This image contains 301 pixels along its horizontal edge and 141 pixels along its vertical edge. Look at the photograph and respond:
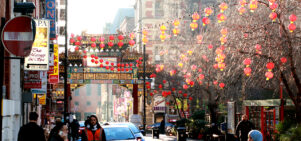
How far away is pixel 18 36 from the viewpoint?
9.42m

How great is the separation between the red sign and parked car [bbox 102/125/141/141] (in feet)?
20.9

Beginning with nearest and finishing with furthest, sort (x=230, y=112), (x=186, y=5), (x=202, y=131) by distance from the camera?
(x=230, y=112), (x=202, y=131), (x=186, y=5)

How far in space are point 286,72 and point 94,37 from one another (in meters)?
29.0

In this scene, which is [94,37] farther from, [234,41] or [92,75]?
[234,41]

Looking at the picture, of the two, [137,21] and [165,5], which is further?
[137,21]

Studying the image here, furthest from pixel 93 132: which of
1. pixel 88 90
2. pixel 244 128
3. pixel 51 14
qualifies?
pixel 88 90

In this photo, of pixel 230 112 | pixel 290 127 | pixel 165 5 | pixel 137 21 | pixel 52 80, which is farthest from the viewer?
pixel 137 21

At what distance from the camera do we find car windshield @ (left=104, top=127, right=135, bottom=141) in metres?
15.5

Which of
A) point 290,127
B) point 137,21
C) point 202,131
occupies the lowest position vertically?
point 202,131

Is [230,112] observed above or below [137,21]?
below

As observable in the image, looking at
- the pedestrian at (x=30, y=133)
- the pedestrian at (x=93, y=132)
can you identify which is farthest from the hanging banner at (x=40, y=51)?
the pedestrian at (x=30, y=133)

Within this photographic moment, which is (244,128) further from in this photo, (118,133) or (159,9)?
(159,9)

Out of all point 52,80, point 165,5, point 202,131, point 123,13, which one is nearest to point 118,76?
point 202,131

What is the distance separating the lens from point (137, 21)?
83.6 meters
